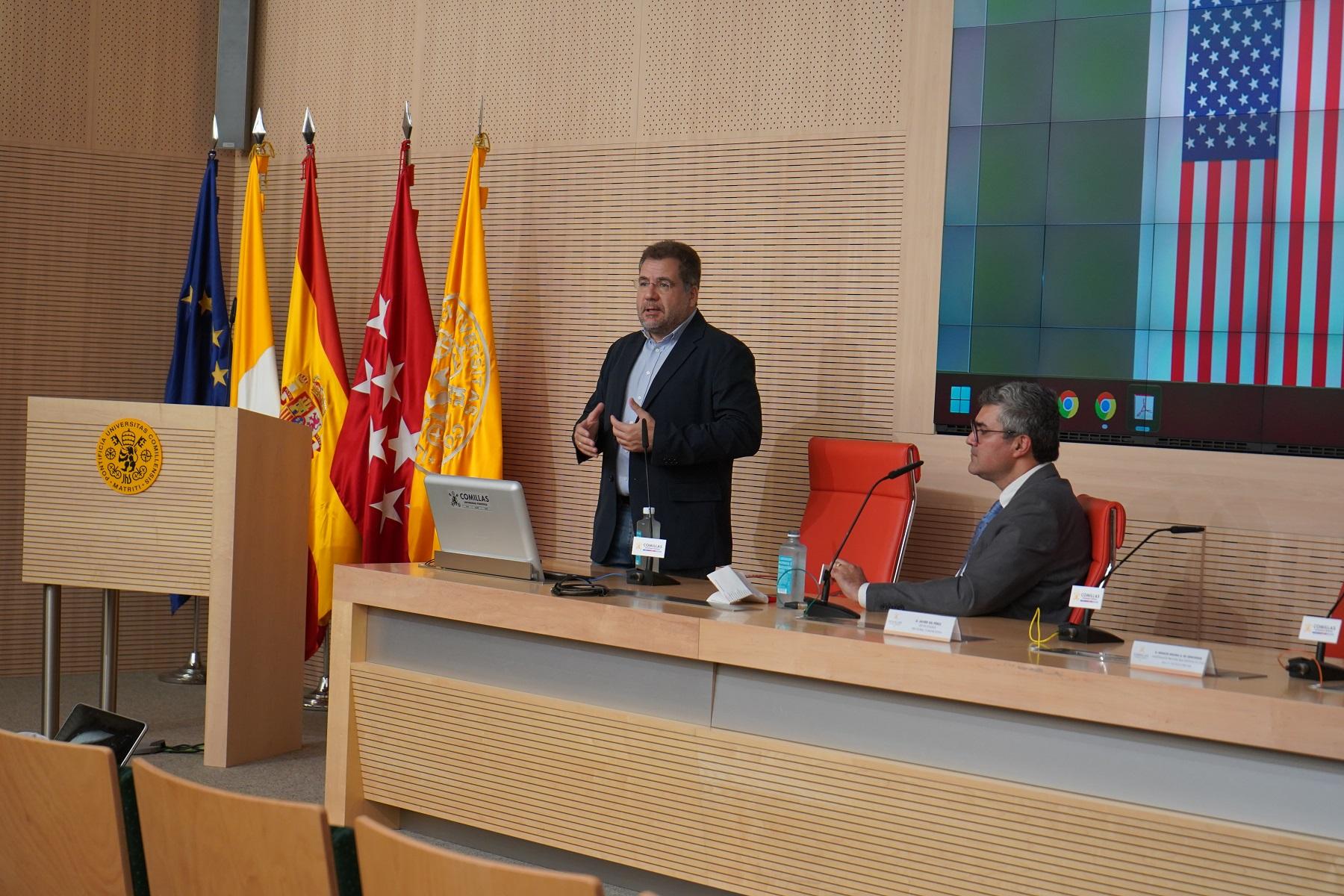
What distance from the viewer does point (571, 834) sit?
3.15 m

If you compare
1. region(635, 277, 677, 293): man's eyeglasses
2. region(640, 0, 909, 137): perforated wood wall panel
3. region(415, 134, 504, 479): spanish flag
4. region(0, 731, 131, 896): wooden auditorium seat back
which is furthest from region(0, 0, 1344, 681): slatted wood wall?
region(0, 731, 131, 896): wooden auditorium seat back

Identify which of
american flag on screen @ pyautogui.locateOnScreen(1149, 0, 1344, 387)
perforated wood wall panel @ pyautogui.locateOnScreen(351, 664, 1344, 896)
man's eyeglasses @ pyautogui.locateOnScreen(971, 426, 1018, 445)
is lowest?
perforated wood wall panel @ pyautogui.locateOnScreen(351, 664, 1344, 896)

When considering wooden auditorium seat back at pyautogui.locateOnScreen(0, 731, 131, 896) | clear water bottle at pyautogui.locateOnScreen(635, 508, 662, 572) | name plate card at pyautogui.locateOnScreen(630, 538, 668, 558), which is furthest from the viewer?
clear water bottle at pyautogui.locateOnScreen(635, 508, 662, 572)

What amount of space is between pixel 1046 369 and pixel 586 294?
74.8 inches

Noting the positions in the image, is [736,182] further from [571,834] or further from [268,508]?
[571,834]

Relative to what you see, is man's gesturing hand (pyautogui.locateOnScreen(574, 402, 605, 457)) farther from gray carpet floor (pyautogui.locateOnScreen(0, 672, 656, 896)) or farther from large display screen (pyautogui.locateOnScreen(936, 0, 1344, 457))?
large display screen (pyautogui.locateOnScreen(936, 0, 1344, 457))

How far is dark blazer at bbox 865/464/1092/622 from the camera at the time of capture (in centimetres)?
310

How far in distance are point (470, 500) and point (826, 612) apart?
98 cm

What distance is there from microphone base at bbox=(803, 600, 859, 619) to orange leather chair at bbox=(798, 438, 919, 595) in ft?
4.14

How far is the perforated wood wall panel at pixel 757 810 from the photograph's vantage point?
2.42 m

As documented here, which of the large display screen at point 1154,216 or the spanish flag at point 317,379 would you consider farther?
the spanish flag at point 317,379

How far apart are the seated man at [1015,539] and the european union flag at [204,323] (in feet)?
11.4

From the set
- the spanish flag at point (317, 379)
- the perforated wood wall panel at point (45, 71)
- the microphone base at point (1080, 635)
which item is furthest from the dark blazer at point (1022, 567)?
the perforated wood wall panel at point (45, 71)

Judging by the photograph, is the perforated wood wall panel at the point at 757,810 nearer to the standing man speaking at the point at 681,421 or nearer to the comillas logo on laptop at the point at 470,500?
the comillas logo on laptop at the point at 470,500
